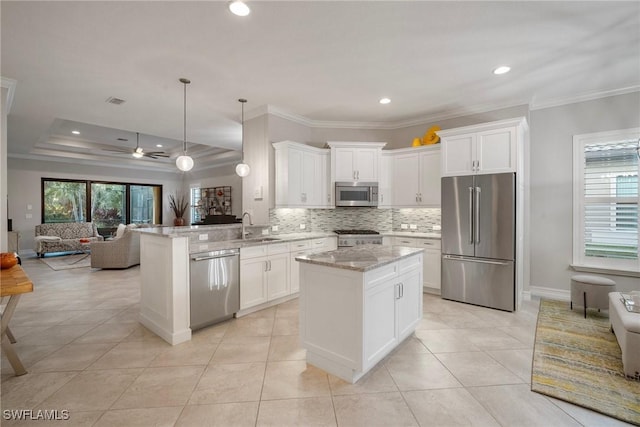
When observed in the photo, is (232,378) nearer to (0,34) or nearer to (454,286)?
(454,286)

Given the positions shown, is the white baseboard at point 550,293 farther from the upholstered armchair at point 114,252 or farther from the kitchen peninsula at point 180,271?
the upholstered armchair at point 114,252

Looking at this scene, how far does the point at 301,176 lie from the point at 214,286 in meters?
2.26

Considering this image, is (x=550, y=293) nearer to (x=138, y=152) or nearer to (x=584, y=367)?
(x=584, y=367)

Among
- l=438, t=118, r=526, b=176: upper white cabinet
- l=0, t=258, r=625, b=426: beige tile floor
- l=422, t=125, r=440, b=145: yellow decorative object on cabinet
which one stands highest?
l=422, t=125, r=440, b=145: yellow decorative object on cabinet

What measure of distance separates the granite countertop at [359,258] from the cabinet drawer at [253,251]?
1306 millimetres

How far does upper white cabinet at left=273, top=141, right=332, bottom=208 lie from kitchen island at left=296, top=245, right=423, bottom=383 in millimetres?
2176

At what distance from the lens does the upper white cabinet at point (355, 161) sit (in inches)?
196

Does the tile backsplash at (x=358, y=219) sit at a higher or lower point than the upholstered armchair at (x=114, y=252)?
higher

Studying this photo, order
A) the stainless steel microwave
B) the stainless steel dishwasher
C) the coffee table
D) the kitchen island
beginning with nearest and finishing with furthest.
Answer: the kitchen island
the stainless steel dishwasher
the stainless steel microwave
the coffee table

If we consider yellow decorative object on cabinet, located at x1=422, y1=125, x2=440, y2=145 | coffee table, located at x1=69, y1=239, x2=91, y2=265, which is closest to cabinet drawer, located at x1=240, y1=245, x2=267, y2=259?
yellow decorative object on cabinet, located at x1=422, y1=125, x2=440, y2=145

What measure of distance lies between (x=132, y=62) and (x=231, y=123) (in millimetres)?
2371

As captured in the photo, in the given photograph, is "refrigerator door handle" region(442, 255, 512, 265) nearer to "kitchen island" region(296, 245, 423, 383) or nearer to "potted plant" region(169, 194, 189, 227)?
"kitchen island" region(296, 245, 423, 383)

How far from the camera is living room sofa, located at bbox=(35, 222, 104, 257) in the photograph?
780cm

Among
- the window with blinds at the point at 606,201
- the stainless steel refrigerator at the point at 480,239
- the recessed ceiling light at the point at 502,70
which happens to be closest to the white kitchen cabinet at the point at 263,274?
the stainless steel refrigerator at the point at 480,239
